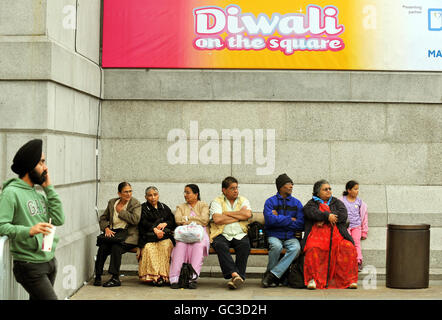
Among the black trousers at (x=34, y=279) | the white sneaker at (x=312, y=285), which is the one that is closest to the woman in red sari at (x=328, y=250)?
the white sneaker at (x=312, y=285)

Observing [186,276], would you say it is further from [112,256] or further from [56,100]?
[56,100]

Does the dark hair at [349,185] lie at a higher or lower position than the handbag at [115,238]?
higher

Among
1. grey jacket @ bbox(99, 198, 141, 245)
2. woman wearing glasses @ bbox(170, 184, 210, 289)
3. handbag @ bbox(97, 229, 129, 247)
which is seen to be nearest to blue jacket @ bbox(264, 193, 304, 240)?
woman wearing glasses @ bbox(170, 184, 210, 289)

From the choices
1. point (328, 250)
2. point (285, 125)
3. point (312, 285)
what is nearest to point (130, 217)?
point (312, 285)

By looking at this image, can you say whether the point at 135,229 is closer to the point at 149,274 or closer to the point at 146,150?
the point at 149,274

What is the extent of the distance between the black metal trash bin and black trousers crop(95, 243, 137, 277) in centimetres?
369

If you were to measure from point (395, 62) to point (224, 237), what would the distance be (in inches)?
160

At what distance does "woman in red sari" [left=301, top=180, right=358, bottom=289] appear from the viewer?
9.24 m

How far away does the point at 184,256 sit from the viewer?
9.34m

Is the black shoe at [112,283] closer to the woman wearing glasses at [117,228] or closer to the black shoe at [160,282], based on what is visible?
the woman wearing glasses at [117,228]

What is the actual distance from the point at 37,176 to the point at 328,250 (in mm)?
4910

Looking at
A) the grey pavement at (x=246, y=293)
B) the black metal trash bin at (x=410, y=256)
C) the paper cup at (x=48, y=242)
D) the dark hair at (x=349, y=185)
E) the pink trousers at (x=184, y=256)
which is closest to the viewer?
the paper cup at (x=48, y=242)

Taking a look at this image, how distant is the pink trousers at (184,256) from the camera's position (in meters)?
9.29

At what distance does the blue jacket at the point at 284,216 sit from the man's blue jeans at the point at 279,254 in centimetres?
16
